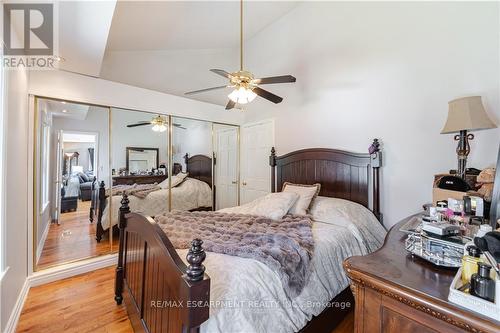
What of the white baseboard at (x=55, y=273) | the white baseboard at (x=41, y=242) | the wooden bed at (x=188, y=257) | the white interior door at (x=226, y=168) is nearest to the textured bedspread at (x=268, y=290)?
the wooden bed at (x=188, y=257)

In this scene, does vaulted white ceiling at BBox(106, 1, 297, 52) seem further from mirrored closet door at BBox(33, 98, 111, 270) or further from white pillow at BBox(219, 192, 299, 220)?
white pillow at BBox(219, 192, 299, 220)

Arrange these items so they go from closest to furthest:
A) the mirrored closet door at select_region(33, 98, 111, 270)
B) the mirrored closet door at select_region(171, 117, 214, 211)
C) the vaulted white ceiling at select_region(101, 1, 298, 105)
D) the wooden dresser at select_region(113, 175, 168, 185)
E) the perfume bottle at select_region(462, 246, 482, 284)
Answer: the perfume bottle at select_region(462, 246, 482, 284), the mirrored closet door at select_region(33, 98, 111, 270), the vaulted white ceiling at select_region(101, 1, 298, 105), the wooden dresser at select_region(113, 175, 168, 185), the mirrored closet door at select_region(171, 117, 214, 211)

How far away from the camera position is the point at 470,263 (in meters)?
0.70

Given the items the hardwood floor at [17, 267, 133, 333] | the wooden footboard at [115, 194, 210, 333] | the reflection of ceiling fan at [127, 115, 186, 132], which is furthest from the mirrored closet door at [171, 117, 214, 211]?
the wooden footboard at [115, 194, 210, 333]

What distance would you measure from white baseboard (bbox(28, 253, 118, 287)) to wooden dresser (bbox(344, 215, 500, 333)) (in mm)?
3167

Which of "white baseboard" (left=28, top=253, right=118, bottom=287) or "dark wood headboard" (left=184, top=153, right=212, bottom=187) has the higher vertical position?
"dark wood headboard" (left=184, top=153, right=212, bottom=187)

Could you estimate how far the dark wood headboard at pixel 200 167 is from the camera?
388 centimetres

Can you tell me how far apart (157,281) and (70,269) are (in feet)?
6.92

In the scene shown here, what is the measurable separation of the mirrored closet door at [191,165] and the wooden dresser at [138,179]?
8.6 inches

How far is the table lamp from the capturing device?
65.6 inches

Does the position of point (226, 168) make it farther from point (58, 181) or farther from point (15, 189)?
point (15, 189)

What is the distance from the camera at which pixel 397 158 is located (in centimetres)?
245

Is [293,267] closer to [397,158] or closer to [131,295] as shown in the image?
[131,295]

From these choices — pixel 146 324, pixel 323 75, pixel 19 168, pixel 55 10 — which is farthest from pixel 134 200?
pixel 323 75
